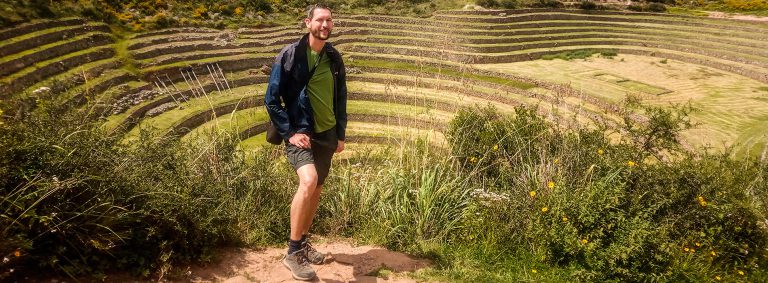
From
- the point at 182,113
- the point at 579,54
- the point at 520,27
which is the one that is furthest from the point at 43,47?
the point at 579,54

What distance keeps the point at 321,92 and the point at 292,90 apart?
0.23 m

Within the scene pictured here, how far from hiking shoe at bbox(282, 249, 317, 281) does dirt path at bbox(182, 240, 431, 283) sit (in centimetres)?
7

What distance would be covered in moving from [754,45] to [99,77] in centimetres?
3482

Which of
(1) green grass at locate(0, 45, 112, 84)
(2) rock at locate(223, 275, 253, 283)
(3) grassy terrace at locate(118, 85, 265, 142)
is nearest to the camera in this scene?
(2) rock at locate(223, 275, 253, 283)

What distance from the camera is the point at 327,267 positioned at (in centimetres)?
359

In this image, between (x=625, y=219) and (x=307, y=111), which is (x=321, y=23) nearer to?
(x=307, y=111)

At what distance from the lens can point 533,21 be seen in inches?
1247

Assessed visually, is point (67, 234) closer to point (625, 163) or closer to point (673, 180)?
point (625, 163)

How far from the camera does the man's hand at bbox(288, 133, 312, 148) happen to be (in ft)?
11.0

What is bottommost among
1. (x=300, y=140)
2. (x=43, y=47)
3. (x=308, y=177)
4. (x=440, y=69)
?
(x=440, y=69)

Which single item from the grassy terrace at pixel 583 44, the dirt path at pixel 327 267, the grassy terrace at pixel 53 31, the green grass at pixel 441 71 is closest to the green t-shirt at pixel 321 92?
the dirt path at pixel 327 267

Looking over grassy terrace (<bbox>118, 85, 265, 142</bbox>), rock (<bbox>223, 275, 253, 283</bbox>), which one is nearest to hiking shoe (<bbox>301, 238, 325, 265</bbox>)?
rock (<bbox>223, 275, 253, 283</bbox>)

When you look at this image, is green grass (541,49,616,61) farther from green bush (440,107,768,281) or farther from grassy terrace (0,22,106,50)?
grassy terrace (0,22,106,50)

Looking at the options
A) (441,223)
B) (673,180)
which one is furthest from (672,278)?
(441,223)
